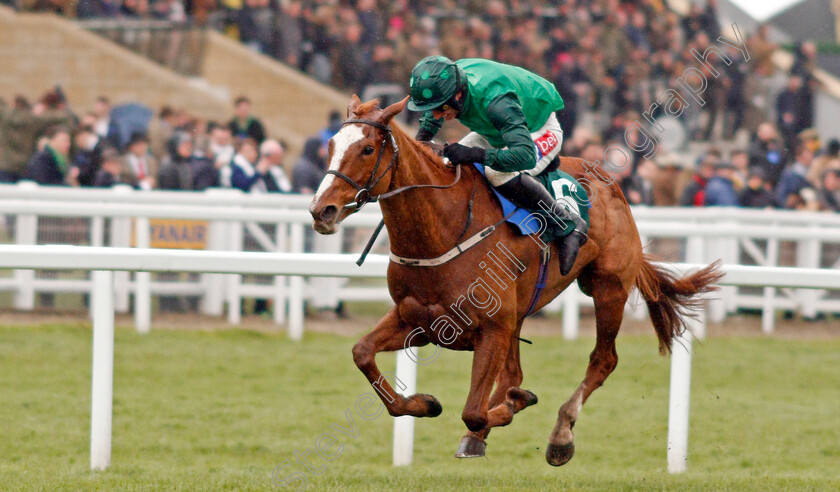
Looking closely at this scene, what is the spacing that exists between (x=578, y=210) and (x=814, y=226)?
6.03 meters

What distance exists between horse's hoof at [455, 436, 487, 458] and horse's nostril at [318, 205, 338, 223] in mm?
1236

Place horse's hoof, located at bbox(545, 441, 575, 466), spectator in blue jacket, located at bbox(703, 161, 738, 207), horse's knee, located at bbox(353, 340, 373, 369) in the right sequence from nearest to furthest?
horse's knee, located at bbox(353, 340, 373, 369) < horse's hoof, located at bbox(545, 441, 575, 466) < spectator in blue jacket, located at bbox(703, 161, 738, 207)

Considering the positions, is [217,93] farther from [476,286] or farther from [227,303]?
[476,286]

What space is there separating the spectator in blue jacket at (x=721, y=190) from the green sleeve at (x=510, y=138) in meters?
7.02

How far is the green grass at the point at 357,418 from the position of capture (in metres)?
4.98

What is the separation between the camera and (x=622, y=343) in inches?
341

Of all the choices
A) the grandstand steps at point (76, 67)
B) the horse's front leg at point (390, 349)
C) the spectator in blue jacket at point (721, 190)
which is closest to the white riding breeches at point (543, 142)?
the horse's front leg at point (390, 349)

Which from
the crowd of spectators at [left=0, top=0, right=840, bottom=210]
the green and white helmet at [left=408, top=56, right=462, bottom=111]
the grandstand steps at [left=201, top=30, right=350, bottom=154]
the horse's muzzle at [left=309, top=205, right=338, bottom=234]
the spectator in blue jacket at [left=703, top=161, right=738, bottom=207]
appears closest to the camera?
the horse's muzzle at [left=309, top=205, right=338, bottom=234]

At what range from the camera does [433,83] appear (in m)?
4.29

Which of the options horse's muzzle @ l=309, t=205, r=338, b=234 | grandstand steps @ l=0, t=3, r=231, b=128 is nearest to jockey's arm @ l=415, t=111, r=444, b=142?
horse's muzzle @ l=309, t=205, r=338, b=234

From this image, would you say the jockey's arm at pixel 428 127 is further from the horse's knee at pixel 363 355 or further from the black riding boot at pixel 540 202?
the horse's knee at pixel 363 355

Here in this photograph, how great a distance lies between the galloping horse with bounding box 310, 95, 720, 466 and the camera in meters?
4.01

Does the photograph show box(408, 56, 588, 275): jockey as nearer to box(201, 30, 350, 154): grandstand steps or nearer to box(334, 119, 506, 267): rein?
box(334, 119, 506, 267): rein

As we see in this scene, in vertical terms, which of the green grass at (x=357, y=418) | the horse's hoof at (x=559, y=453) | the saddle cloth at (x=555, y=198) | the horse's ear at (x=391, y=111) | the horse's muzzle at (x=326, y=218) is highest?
the horse's ear at (x=391, y=111)
